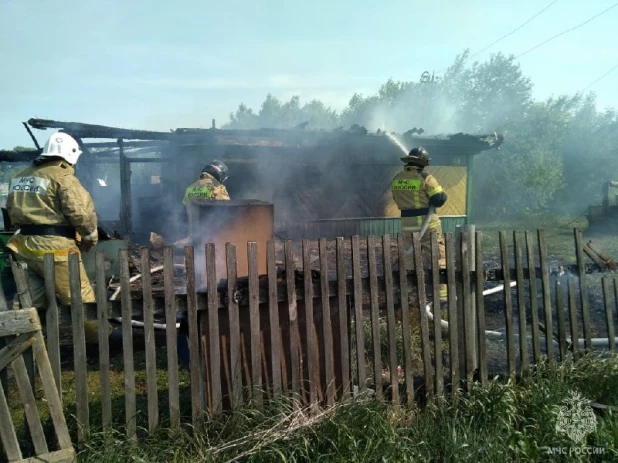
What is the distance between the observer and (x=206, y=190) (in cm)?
676

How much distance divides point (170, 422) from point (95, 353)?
8.24 ft

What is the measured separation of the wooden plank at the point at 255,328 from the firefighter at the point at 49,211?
1.70m

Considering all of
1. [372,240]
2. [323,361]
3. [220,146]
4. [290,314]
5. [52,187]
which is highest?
[220,146]

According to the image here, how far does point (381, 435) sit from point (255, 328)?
104cm

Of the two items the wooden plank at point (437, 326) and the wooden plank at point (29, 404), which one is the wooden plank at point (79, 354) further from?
the wooden plank at point (437, 326)

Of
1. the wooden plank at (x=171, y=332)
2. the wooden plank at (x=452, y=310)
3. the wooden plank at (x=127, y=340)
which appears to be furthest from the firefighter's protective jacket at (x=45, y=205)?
the wooden plank at (x=452, y=310)

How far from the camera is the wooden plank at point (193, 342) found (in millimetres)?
2852

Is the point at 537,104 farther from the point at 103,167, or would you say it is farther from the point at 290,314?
the point at 290,314

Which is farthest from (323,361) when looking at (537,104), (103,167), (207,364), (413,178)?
(537,104)

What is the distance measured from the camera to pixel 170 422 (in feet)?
9.52

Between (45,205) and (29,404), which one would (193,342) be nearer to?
(29,404)

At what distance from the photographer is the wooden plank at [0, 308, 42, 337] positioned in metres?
2.40

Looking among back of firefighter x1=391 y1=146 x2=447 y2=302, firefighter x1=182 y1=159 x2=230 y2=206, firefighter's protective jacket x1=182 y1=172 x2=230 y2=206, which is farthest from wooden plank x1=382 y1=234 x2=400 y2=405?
firefighter's protective jacket x1=182 y1=172 x2=230 y2=206

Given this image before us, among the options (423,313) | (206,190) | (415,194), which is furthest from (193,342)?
(415,194)
